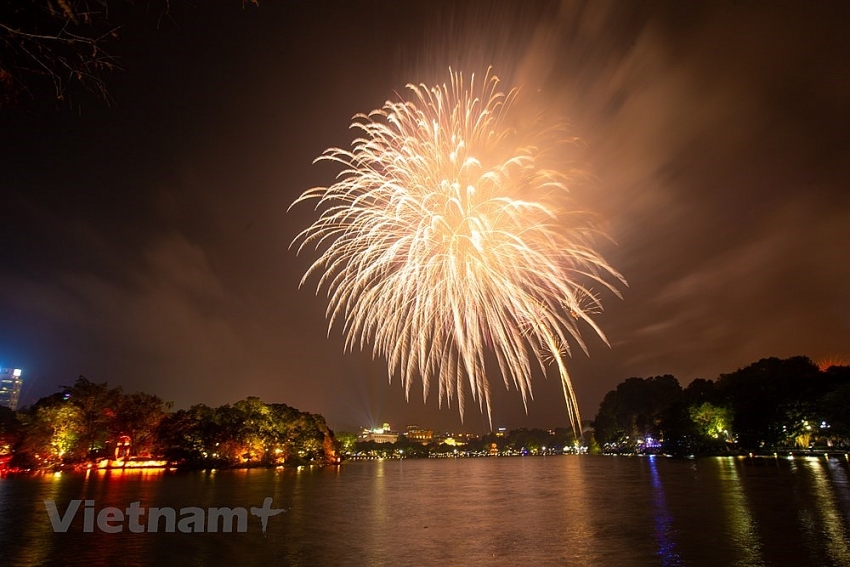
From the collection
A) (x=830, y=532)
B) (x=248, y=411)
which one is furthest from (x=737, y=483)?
(x=248, y=411)

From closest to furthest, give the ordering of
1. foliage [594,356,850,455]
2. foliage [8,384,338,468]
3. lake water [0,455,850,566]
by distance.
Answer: lake water [0,455,850,566]
foliage [8,384,338,468]
foliage [594,356,850,455]

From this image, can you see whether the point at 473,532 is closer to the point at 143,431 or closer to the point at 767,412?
the point at 143,431

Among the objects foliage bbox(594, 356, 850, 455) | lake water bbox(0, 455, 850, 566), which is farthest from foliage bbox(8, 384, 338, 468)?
foliage bbox(594, 356, 850, 455)

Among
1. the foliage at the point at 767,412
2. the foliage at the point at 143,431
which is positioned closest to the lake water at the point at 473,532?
the foliage at the point at 143,431

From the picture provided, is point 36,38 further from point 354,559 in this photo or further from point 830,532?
point 830,532

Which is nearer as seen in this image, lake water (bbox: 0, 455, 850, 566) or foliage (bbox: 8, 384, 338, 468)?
lake water (bbox: 0, 455, 850, 566)

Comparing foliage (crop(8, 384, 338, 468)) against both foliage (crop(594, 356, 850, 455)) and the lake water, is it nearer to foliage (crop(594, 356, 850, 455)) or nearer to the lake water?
the lake water

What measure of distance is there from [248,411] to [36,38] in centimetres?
Answer: 9177

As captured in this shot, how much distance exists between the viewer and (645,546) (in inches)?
635

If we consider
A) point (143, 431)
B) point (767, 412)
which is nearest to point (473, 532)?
point (143, 431)

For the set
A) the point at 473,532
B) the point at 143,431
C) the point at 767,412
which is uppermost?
the point at 143,431

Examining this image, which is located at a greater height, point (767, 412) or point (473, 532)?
point (767, 412)

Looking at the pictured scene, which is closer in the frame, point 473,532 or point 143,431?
point 473,532

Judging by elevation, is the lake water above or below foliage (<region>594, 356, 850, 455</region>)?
below
